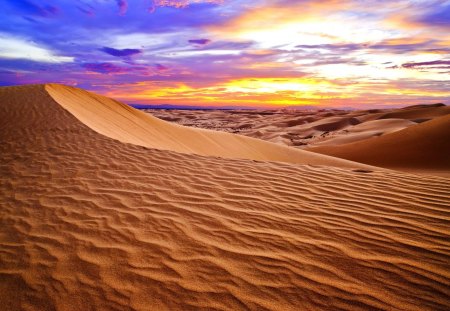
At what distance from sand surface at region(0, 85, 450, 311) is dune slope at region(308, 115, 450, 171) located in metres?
8.48

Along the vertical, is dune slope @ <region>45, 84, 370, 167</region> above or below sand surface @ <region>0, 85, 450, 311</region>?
above

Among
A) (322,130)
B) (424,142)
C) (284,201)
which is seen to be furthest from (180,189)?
(322,130)

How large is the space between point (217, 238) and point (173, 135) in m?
9.10

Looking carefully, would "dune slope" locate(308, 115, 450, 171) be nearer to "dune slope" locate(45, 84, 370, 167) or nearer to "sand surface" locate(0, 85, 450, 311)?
"dune slope" locate(45, 84, 370, 167)

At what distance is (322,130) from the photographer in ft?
105

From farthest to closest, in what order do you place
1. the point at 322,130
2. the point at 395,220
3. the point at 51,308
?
the point at 322,130 → the point at 395,220 → the point at 51,308

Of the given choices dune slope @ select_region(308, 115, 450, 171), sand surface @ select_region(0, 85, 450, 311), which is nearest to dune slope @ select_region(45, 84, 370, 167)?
dune slope @ select_region(308, 115, 450, 171)

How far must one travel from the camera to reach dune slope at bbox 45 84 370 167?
10.1 metres

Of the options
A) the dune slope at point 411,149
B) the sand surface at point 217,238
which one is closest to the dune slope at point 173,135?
the dune slope at point 411,149

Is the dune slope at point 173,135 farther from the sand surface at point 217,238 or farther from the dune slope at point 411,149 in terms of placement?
the sand surface at point 217,238

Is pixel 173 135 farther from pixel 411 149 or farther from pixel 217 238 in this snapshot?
pixel 411 149

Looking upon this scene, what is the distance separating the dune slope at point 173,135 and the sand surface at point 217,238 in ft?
15.8

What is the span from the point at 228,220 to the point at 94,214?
1545 millimetres

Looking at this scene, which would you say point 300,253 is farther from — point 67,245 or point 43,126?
point 43,126
